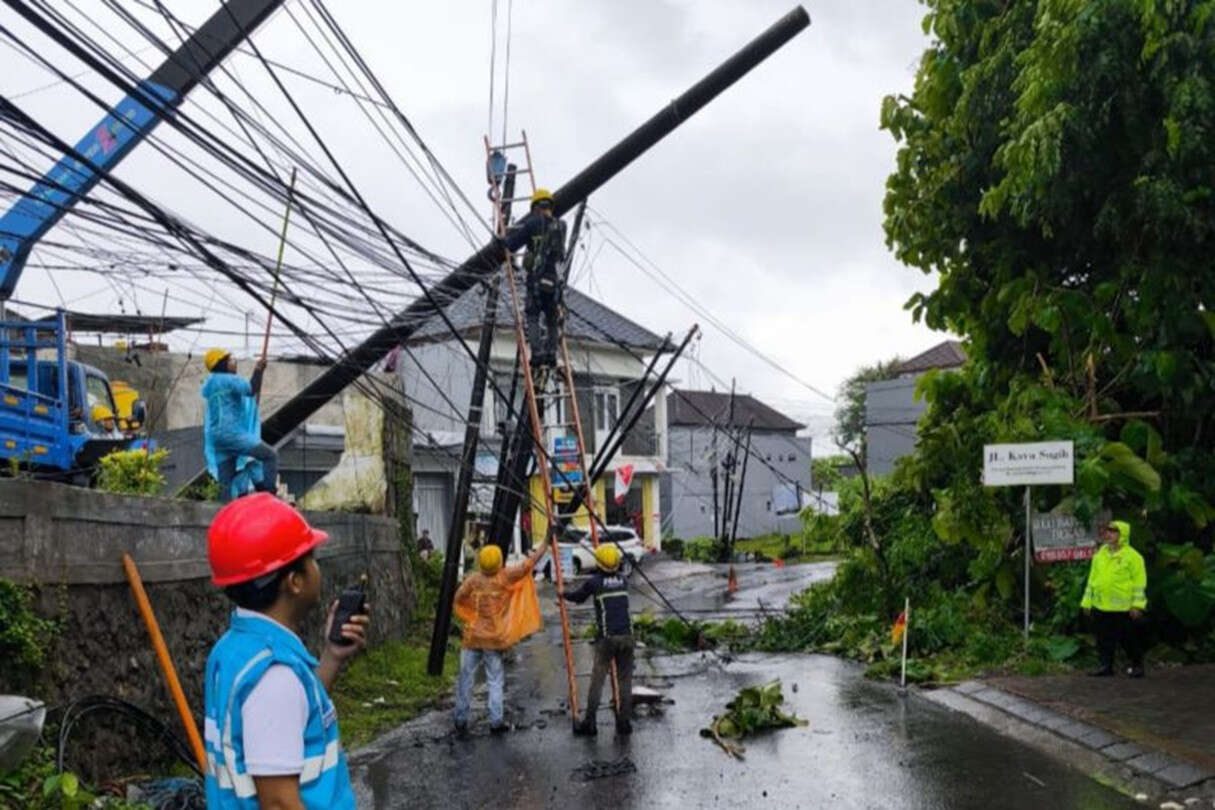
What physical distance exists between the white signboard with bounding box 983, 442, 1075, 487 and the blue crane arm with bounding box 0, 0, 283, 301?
28.9 feet

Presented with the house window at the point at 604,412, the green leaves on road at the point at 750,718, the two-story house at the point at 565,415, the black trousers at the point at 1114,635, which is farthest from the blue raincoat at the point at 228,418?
the house window at the point at 604,412

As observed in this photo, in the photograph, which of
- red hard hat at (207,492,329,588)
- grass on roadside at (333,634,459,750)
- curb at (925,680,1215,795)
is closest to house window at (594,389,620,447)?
grass on roadside at (333,634,459,750)

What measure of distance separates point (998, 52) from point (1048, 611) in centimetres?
664

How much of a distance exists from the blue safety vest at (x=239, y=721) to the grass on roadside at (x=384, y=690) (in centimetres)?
781

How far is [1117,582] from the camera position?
11.8 m

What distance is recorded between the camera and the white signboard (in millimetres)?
12703

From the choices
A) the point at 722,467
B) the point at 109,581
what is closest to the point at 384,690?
the point at 109,581

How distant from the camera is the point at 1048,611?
14.0 metres

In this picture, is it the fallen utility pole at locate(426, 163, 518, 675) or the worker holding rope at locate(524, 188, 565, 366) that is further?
the fallen utility pole at locate(426, 163, 518, 675)

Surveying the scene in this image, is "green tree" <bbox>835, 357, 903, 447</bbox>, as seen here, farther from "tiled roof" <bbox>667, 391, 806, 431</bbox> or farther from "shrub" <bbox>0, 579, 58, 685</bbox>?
"shrub" <bbox>0, 579, 58, 685</bbox>

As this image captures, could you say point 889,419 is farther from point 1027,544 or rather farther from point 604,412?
point 1027,544

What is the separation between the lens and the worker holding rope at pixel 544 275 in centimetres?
1365

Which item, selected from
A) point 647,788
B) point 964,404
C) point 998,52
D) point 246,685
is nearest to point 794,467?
point 964,404

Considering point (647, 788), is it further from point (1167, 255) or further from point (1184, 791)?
point (1167, 255)
